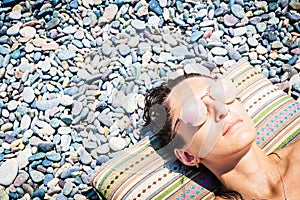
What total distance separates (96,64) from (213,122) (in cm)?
101

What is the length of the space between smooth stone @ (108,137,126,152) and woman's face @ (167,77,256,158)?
51 cm

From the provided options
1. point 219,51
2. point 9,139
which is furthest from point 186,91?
point 9,139

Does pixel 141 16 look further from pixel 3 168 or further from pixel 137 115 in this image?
pixel 3 168

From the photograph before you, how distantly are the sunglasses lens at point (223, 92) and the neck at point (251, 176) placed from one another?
9.9 inches

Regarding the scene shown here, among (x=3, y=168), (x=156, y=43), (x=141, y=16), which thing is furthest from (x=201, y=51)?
(x=3, y=168)

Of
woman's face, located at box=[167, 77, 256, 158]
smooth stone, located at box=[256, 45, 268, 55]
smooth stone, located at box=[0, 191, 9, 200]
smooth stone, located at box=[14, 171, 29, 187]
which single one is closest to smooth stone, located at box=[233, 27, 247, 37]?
smooth stone, located at box=[256, 45, 268, 55]

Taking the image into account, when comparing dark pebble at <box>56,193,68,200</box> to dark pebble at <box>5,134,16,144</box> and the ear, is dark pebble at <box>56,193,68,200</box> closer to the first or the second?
dark pebble at <box>5,134,16,144</box>

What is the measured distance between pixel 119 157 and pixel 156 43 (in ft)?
2.41

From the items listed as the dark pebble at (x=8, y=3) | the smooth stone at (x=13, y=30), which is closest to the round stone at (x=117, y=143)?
the smooth stone at (x=13, y=30)

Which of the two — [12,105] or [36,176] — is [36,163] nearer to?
[36,176]

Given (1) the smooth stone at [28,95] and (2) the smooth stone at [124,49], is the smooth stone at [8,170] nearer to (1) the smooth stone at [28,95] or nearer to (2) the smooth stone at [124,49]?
(1) the smooth stone at [28,95]

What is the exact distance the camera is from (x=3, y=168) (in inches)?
116

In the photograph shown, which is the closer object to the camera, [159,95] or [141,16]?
[159,95]

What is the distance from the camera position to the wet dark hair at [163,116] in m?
2.53
